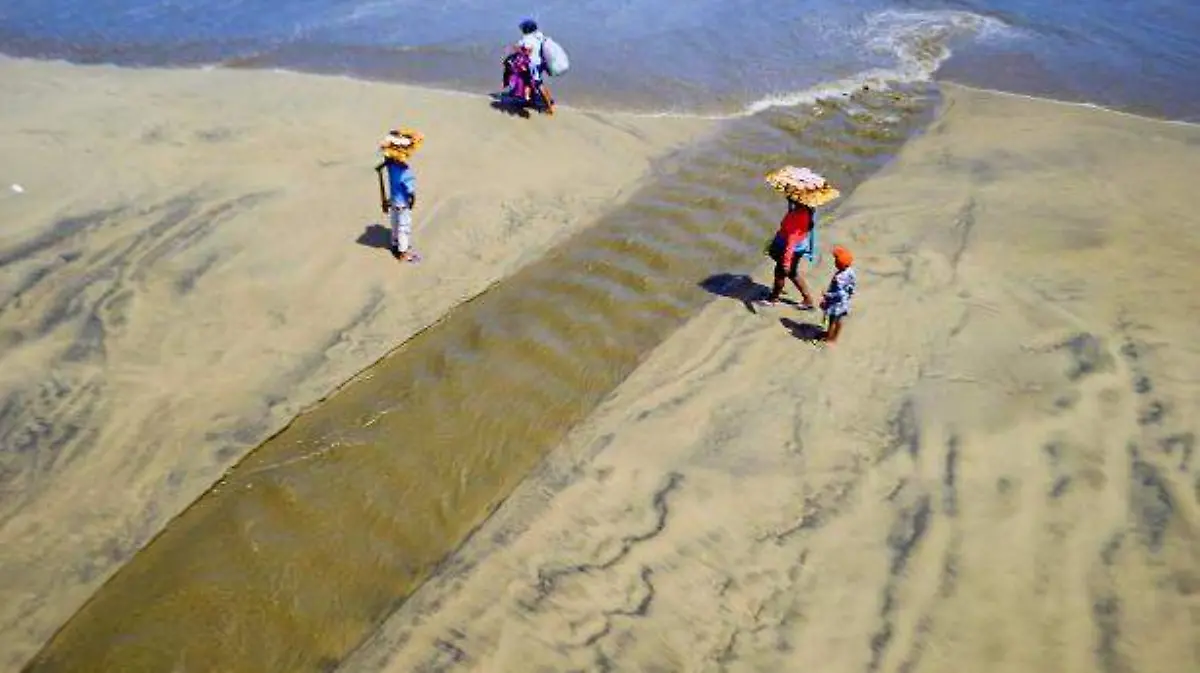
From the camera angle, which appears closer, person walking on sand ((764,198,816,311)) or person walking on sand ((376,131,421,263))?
person walking on sand ((764,198,816,311))

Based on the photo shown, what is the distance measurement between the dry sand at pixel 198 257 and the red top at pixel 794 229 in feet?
9.82

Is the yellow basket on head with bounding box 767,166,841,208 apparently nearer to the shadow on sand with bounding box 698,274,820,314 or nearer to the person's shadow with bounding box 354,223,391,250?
the shadow on sand with bounding box 698,274,820,314

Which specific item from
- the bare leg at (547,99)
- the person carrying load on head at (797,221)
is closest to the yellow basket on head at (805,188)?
the person carrying load on head at (797,221)

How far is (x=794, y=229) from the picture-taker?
7.89 metres

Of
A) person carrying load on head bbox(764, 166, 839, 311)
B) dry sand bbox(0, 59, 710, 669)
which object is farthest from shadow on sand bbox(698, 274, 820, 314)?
dry sand bbox(0, 59, 710, 669)

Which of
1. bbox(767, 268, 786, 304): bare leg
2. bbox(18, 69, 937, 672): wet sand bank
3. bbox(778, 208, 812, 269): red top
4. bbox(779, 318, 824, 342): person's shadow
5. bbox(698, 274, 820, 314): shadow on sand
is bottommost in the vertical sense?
bbox(18, 69, 937, 672): wet sand bank

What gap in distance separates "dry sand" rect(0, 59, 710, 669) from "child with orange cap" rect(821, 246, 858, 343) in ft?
11.6

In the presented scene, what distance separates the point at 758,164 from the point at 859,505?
7041mm

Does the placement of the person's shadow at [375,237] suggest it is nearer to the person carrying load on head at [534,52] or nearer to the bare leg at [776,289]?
the person carrying load on head at [534,52]

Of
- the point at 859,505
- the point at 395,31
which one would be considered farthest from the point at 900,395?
the point at 395,31

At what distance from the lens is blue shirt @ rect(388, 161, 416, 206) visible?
8516 millimetres

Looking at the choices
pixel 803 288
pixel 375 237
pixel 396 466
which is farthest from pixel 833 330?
pixel 375 237

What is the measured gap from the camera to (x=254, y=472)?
21.3ft

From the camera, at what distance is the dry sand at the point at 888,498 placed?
5.09m
